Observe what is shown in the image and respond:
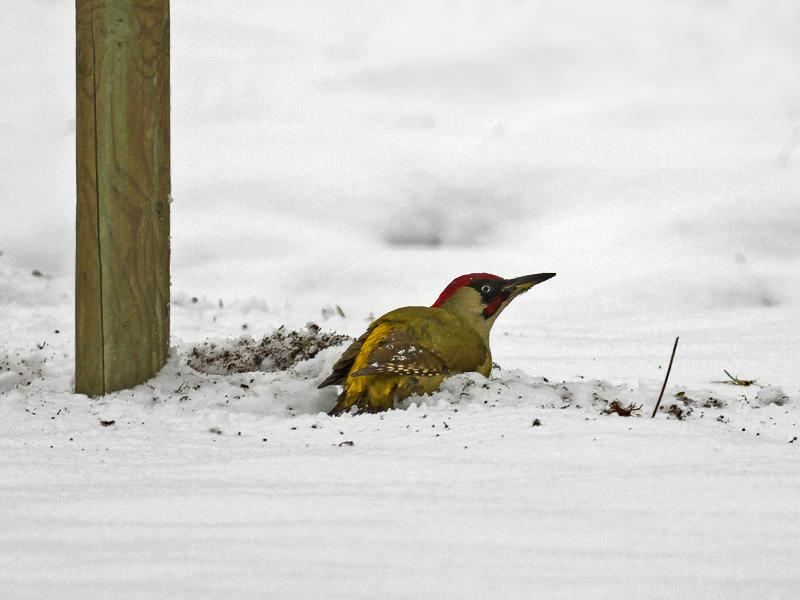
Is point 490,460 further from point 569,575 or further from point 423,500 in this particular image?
point 569,575

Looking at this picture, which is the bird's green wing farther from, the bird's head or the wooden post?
the wooden post

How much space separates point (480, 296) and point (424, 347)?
1.54 feet

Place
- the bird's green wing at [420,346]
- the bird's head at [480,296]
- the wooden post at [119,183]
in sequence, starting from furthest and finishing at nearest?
the bird's head at [480,296]
the wooden post at [119,183]
the bird's green wing at [420,346]

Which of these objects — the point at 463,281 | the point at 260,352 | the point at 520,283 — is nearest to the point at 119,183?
the point at 260,352

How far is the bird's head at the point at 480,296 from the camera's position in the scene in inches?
165

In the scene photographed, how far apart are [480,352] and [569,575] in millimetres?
2009

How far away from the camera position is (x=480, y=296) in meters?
4.19

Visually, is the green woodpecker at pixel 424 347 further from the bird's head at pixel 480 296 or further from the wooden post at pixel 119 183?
the wooden post at pixel 119 183

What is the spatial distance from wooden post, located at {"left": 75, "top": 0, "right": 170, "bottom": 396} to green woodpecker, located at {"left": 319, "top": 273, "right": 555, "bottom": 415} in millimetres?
891

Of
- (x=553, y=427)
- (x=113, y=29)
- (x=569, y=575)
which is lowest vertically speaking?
(x=569, y=575)

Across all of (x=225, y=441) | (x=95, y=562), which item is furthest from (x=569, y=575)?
(x=225, y=441)

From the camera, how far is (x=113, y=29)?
402 centimetres

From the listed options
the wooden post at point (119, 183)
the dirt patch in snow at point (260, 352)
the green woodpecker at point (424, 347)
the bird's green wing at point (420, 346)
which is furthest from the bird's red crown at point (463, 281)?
the wooden post at point (119, 183)

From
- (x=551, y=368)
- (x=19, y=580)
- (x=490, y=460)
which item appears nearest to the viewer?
(x=19, y=580)
